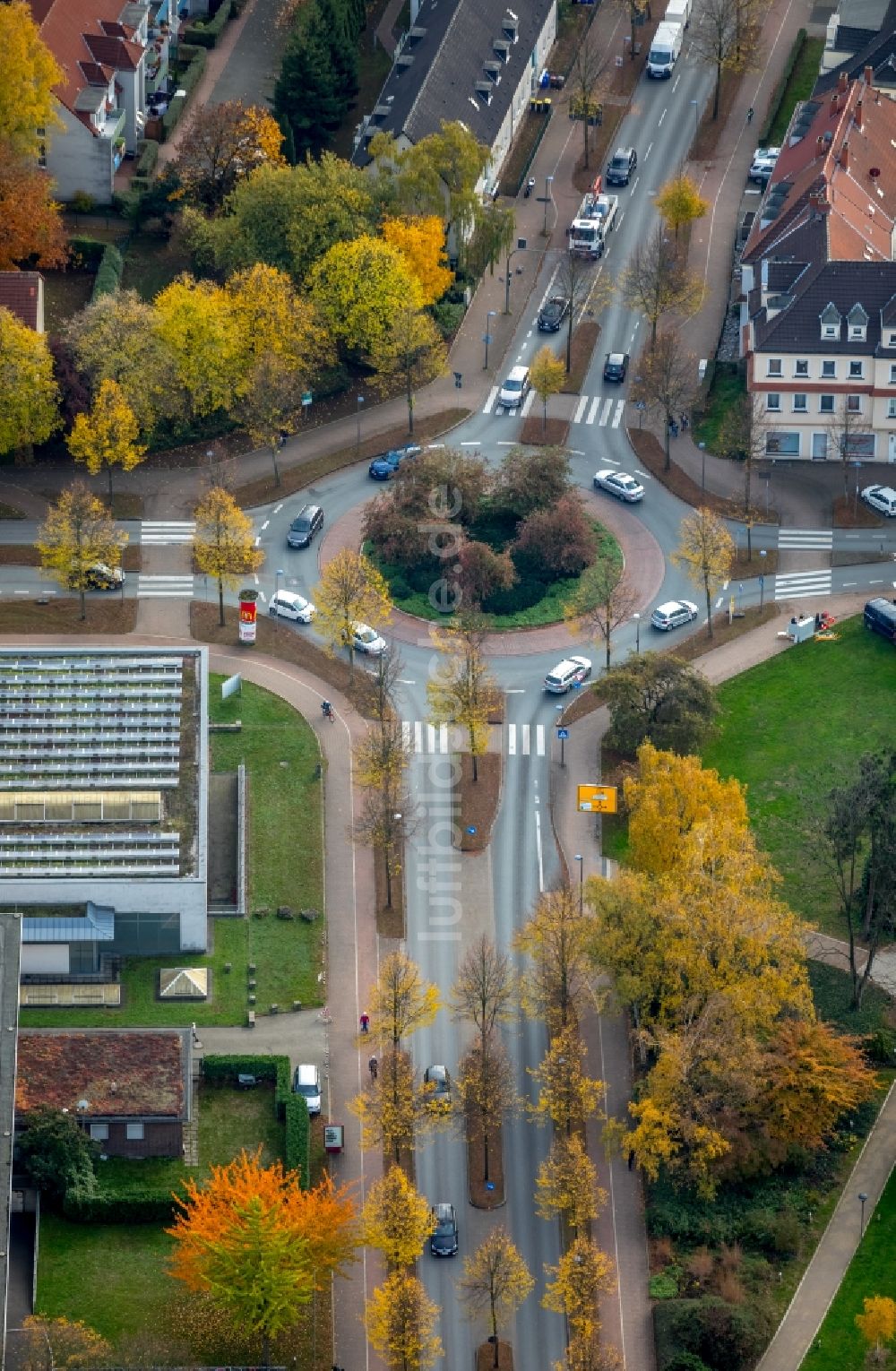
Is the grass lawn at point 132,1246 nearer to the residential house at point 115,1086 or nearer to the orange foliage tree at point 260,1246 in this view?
the residential house at point 115,1086

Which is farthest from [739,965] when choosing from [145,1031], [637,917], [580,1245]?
[145,1031]

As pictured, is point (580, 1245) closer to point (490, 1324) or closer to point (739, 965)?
point (490, 1324)

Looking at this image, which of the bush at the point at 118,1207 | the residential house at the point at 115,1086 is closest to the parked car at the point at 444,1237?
the bush at the point at 118,1207

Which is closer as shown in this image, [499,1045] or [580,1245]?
[580,1245]

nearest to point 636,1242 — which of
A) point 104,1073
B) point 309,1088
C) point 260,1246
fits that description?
point 309,1088

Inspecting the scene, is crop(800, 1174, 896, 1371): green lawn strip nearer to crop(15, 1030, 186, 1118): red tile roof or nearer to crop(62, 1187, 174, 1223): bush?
crop(62, 1187, 174, 1223): bush

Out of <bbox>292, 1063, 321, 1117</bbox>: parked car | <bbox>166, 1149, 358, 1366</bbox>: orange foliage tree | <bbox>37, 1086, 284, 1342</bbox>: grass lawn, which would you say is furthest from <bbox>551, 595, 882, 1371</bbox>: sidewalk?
→ <bbox>37, 1086, 284, 1342</bbox>: grass lawn
